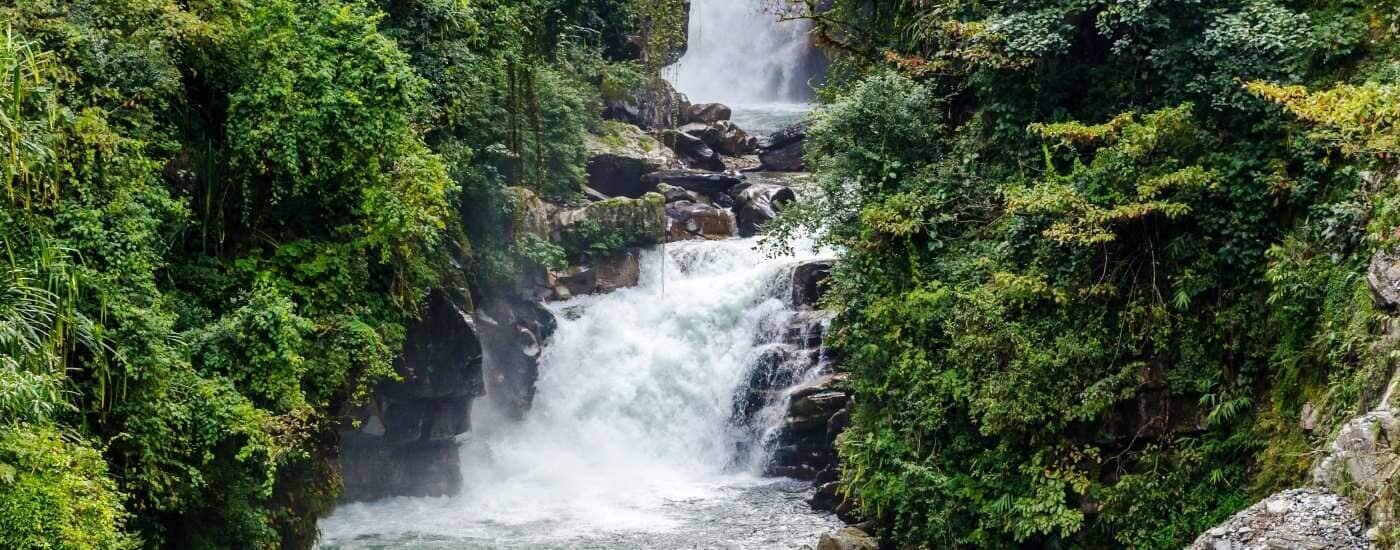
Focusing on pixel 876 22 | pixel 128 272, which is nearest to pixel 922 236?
pixel 876 22

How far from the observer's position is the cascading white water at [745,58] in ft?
125

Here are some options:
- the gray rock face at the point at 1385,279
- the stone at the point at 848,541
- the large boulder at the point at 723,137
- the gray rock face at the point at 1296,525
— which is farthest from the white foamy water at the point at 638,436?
the gray rock face at the point at 1385,279

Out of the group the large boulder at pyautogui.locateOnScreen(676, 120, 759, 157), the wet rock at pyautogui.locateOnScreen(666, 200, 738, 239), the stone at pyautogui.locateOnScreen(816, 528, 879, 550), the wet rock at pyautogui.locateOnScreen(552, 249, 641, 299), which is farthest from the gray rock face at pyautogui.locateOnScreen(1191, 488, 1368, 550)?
the large boulder at pyautogui.locateOnScreen(676, 120, 759, 157)

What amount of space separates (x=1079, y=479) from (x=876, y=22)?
30.0 ft

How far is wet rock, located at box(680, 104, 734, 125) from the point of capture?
→ 32281 mm

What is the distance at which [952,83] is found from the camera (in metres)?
16.6

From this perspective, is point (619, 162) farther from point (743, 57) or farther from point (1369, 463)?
point (1369, 463)

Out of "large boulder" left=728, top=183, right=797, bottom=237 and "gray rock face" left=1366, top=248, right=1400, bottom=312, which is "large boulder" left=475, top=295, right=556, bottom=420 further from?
"gray rock face" left=1366, top=248, right=1400, bottom=312

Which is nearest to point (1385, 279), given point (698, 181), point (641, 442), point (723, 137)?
point (641, 442)

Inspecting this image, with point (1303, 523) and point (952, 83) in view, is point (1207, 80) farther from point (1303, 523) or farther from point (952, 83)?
point (1303, 523)

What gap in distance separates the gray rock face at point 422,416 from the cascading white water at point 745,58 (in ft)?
65.3

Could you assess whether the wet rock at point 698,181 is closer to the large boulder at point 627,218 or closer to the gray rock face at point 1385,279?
the large boulder at point 627,218

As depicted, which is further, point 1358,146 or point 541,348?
point 541,348

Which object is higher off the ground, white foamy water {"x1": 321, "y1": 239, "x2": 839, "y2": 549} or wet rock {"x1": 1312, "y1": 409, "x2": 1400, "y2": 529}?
wet rock {"x1": 1312, "y1": 409, "x2": 1400, "y2": 529}
